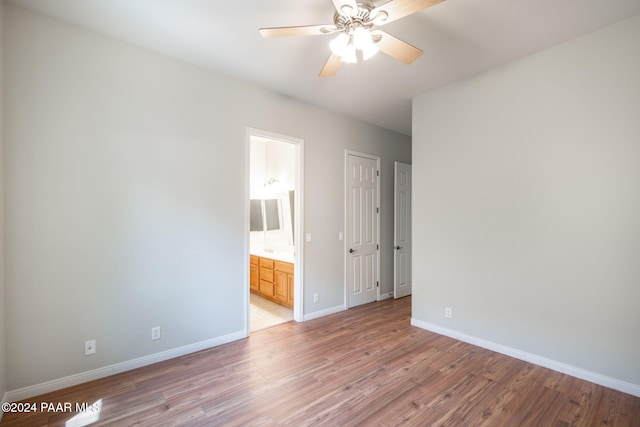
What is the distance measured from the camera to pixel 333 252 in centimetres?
405

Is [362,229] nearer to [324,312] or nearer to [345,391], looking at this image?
[324,312]

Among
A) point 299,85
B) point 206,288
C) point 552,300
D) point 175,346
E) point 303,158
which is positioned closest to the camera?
point 552,300

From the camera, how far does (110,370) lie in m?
2.39

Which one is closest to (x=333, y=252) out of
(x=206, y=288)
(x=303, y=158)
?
(x=303, y=158)

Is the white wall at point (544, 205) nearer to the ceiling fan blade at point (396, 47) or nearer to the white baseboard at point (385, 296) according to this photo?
the white baseboard at point (385, 296)

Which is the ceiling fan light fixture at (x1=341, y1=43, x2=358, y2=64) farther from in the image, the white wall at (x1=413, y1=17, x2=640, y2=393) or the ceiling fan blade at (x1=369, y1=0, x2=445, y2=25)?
the white wall at (x1=413, y1=17, x2=640, y2=393)

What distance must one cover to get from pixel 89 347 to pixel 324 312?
2.51 meters

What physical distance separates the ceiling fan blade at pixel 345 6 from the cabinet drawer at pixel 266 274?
3560 mm

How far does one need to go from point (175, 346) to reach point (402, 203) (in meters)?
3.70

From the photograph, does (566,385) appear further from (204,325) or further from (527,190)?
(204,325)

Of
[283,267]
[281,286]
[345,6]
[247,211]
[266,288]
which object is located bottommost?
[266,288]

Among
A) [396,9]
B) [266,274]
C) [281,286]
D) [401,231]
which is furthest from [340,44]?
[266,274]

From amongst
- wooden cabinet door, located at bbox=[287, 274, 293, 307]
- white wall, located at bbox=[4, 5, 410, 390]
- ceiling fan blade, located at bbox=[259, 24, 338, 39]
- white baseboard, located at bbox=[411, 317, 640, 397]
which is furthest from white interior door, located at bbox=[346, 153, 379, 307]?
ceiling fan blade, located at bbox=[259, 24, 338, 39]

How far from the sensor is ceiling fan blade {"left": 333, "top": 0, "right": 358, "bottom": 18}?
164 centimetres
